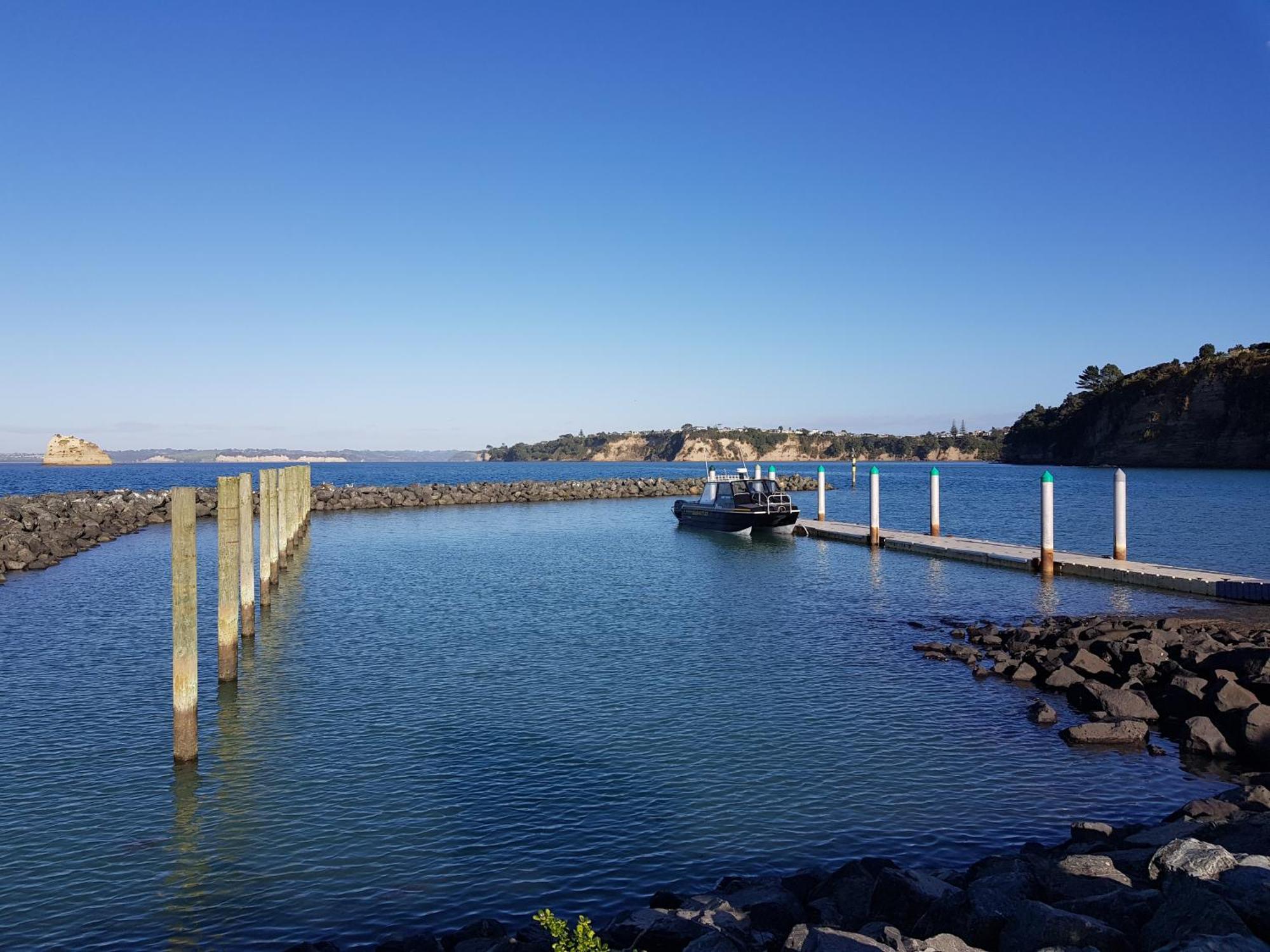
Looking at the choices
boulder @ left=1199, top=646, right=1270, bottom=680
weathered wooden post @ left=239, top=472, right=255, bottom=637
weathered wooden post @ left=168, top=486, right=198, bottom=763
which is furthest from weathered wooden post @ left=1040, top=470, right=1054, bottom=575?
weathered wooden post @ left=168, top=486, right=198, bottom=763

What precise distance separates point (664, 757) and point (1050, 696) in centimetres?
732

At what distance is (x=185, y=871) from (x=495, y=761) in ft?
13.2

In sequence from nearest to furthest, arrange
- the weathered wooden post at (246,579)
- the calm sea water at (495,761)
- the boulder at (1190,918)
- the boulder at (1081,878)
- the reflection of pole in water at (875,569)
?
the boulder at (1190,918), the boulder at (1081,878), the calm sea water at (495,761), the weathered wooden post at (246,579), the reflection of pole in water at (875,569)

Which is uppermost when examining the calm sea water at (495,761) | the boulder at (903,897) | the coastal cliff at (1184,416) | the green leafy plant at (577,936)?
the coastal cliff at (1184,416)

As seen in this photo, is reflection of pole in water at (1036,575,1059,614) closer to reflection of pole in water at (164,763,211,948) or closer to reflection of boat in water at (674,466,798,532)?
reflection of boat in water at (674,466,798,532)

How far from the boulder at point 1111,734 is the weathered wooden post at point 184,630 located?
39.5 ft

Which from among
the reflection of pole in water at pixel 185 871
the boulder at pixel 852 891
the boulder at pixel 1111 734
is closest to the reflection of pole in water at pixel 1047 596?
the boulder at pixel 1111 734

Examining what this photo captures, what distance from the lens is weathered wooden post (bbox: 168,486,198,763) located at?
1216 centimetres

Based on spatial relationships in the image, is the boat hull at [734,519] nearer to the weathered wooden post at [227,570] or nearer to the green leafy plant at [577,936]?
the weathered wooden post at [227,570]

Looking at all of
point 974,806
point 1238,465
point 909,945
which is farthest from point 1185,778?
point 1238,465

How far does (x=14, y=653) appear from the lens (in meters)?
19.5

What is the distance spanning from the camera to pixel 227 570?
16391 millimetres

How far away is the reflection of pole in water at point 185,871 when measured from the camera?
8.35 meters

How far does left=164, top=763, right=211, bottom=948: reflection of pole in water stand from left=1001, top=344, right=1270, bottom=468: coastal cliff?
12862 cm
